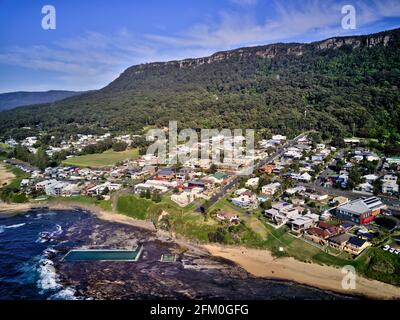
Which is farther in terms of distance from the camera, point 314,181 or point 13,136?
point 13,136

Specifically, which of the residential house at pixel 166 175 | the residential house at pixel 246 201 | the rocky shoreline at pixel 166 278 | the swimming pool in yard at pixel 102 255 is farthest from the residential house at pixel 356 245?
the residential house at pixel 166 175

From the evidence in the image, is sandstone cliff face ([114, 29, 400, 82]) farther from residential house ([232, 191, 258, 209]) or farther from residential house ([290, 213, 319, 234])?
residential house ([290, 213, 319, 234])

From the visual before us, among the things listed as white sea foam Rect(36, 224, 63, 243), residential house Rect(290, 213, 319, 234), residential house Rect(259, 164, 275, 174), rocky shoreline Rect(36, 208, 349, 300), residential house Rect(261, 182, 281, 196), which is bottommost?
rocky shoreline Rect(36, 208, 349, 300)

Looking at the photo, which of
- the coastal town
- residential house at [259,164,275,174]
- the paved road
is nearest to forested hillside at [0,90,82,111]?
the coastal town

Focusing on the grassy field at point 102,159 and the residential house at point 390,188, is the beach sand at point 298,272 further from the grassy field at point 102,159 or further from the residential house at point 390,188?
the grassy field at point 102,159

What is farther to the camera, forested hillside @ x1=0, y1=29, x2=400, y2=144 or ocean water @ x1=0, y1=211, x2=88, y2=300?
forested hillside @ x1=0, y1=29, x2=400, y2=144
